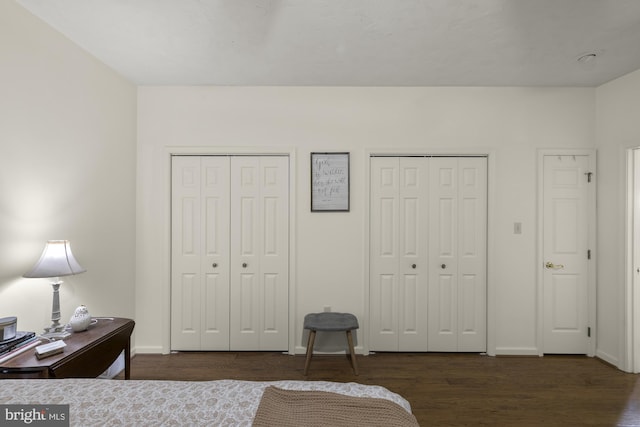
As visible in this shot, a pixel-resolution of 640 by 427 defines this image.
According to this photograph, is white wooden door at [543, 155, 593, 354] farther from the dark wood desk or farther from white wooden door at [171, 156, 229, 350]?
the dark wood desk

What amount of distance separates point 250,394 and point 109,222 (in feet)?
7.34

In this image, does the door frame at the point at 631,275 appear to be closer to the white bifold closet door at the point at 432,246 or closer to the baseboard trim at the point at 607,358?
the baseboard trim at the point at 607,358

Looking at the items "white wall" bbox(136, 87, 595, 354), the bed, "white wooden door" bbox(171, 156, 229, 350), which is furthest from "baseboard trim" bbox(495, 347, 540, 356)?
"white wooden door" bbox(171, 156, 229, 350)

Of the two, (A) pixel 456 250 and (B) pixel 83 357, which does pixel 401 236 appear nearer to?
(A) pixel 456 250

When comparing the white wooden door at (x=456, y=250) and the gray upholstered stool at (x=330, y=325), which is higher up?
the white wooden door at (x=456, y=250)

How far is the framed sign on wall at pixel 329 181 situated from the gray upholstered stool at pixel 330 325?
998 millimetres

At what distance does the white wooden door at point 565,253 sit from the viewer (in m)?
3.02

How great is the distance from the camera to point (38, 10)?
192 cm

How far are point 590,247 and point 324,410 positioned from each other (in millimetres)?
3247

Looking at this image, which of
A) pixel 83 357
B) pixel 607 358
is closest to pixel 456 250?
pixel 607 358

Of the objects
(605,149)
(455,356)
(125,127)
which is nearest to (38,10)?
(125,127)

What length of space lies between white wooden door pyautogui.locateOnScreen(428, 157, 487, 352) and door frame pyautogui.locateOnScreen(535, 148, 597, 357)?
20.0 inches

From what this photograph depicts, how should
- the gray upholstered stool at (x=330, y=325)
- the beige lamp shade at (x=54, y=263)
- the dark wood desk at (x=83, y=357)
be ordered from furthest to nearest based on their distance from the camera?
1. the gray upholstered stool at (x=330, y=325)
2. the beige lamp shade at (x=54, y=263)
3. the dark wood desk at (x=83, y=357)

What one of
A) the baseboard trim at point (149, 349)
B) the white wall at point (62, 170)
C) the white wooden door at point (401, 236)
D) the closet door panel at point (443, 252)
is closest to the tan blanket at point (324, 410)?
the white wall at point (62, 170)
